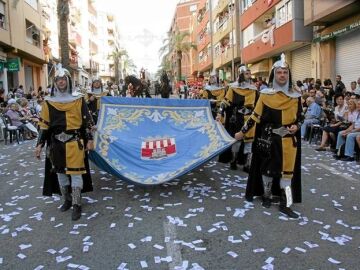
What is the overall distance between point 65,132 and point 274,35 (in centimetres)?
2133

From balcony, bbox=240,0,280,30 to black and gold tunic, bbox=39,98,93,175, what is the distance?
21.1 metres

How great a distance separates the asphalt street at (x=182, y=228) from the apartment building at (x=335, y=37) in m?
11.7

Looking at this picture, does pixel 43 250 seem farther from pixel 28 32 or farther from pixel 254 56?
pixel 28 32

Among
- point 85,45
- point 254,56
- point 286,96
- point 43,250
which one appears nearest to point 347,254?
point 286,96

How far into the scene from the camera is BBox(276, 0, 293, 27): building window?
2250 cm

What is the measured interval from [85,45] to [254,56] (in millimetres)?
42693

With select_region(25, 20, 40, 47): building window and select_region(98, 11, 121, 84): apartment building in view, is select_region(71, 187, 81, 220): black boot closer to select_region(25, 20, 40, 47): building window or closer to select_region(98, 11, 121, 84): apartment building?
select_region(25, 20, 40, 47): building window

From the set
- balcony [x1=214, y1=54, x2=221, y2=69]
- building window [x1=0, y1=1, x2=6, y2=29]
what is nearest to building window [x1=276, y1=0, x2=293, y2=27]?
building window [x1=0, y1=1, x2=6, y2=29]

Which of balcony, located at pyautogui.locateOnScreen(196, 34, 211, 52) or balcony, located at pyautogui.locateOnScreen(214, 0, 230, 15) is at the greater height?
balcony, located at pyautogui.locateOnScreen(214, 0, 230, 15)

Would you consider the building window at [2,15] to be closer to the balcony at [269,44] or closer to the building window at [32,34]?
the building window at [32,34]

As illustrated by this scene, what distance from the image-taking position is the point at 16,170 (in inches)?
365

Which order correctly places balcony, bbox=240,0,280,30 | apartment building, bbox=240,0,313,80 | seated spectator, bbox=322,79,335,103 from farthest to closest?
balcony, bbox=240,0,280,30 → apartment building, bbox=240,0,313,80 → seated spectator, bbox=322,79,335,103

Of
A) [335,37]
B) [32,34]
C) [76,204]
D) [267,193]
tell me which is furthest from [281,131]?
[32,34]

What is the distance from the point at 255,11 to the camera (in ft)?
97.0
